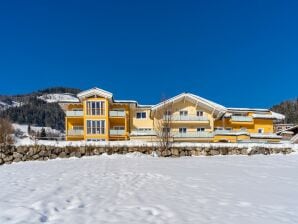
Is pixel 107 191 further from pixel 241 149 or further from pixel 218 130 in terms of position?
pixel 218 130

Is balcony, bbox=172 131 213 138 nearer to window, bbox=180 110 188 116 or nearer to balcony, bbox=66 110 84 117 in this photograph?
window, bbox=180 110 188 116

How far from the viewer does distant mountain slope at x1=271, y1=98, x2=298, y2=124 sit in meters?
98.3

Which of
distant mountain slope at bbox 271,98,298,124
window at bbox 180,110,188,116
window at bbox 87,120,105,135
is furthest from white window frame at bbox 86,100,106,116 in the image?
distant mountain slope at bbox 271,98,298,124

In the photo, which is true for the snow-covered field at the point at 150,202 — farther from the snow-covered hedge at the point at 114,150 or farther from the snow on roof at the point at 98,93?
the snow on roof at the point at 98,93

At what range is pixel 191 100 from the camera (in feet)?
142

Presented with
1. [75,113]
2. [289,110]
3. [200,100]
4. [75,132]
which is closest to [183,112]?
[200,100]

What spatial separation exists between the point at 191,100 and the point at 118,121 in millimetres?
10471

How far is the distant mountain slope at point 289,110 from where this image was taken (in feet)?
323

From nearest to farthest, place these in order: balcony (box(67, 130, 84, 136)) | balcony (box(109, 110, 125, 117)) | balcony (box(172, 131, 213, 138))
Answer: balcony (box(172, 131, 213, 138)) < balcony (box(67, 130, 84, 136)) < balcony (box(109, 110, 125, 117))

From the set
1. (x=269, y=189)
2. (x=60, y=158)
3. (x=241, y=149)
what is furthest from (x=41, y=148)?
(x=269, y=189)

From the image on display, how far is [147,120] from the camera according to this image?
4478 centimetres

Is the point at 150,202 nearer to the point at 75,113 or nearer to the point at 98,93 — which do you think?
the point at 98,93

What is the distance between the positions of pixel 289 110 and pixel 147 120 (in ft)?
240

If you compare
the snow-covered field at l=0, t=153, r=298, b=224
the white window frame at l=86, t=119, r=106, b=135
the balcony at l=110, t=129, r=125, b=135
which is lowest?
the snow-covered field at l=0, t=153, r=298, b=224
